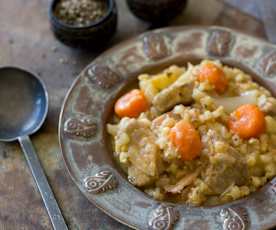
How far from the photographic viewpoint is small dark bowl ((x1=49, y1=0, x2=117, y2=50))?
12.5 ft

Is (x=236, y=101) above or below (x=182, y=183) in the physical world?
above

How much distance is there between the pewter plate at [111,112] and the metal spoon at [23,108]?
11.6 inches

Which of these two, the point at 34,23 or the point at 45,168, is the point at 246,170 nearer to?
the point at 45,168

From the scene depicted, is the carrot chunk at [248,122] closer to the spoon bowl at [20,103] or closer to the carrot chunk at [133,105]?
the carrot chunk at [133,105]

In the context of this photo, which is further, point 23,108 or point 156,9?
point 156,9

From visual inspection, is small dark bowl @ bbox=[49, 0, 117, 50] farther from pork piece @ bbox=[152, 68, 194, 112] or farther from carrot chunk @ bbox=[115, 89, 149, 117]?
pork piece @ bbox=[152, 68, 194, 112]

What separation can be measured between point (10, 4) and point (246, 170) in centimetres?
271

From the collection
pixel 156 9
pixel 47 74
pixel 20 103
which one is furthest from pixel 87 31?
pixel 20 103

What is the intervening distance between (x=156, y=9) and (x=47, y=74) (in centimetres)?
100

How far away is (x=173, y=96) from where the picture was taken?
126 inches

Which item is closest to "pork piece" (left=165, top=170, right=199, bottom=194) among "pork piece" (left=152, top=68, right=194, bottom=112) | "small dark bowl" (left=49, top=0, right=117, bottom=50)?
"pork piece" (left=152, top=68, right=194, bottom=112)

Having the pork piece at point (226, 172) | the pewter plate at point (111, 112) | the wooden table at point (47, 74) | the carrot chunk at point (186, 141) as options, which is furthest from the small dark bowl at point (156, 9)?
the pork piece at point (226, 172)

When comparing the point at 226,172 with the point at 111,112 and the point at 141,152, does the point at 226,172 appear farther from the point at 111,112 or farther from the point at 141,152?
the point at 111,112

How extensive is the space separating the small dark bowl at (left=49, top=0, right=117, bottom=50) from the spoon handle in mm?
888
